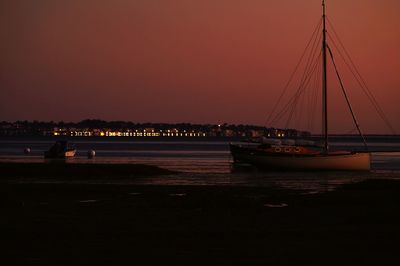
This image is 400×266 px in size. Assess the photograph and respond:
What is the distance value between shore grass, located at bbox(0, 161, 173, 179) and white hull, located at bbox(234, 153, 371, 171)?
928 centimetres

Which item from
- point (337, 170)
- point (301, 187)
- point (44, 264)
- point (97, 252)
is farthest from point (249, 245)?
point (337, 170)

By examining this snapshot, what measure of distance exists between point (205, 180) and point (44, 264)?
3335cm

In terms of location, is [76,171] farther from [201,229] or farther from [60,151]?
[60,151]

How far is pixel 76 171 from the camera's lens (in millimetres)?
52625

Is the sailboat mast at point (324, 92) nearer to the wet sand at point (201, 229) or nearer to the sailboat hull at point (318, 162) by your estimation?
the sailboat hull at point (318, 162)

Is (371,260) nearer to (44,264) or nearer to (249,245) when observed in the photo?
(249,245)

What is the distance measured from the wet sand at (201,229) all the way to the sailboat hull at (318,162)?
26435 millimetres

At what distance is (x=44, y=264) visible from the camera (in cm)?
1534

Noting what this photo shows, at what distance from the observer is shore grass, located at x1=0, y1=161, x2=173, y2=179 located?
166 ft

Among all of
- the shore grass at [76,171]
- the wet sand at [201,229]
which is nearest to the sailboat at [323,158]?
the shore grass at [76,171]

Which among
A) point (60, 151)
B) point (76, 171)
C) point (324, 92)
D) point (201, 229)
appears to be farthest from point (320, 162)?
point (201, 229)

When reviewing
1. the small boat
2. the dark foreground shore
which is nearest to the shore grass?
the dark foreground shore

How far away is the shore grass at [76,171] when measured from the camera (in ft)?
166

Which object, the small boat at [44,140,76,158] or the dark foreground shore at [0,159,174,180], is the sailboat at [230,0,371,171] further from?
the small boat at [44,140,76,158]
